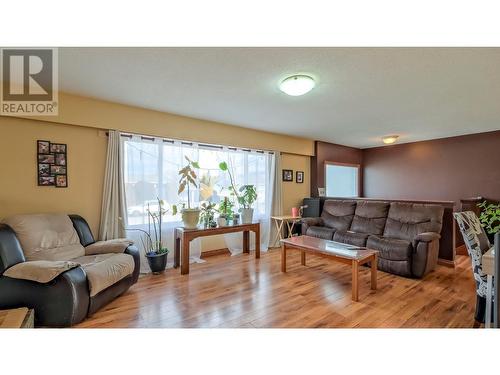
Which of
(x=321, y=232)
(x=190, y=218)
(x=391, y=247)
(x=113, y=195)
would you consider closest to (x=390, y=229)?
(x=391, y=247)

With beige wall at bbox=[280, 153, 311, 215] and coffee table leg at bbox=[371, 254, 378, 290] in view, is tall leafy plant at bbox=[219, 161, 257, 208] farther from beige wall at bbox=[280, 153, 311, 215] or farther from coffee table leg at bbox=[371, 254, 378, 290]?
coffee table leg at bbox=[371, 254, 378, 290]

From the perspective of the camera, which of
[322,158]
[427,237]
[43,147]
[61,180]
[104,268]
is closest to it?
[104,268]

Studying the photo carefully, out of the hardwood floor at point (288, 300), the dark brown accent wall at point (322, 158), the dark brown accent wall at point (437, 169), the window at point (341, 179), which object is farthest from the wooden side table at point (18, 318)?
the dark brown accent wall at point (437, 169)

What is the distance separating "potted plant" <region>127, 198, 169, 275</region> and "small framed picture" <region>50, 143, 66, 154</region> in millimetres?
1273

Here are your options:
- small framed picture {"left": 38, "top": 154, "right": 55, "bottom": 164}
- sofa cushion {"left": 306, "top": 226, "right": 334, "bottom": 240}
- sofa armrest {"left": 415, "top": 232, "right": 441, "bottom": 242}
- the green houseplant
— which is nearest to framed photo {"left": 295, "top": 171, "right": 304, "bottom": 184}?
sofa cushion {"left": 306, "top": 226, "right": 334, "bottom": 240}

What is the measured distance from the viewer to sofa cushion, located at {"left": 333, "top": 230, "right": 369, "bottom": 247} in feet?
11.6

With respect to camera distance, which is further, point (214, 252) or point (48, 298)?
point (214, 252)

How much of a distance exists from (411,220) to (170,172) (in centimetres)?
390

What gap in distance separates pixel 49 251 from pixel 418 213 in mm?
4874

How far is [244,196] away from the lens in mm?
4141

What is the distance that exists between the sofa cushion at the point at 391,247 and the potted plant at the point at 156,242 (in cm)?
305

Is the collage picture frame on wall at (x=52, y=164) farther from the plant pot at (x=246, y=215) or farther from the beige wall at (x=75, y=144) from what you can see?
the plant pot at (x=246, y=215)

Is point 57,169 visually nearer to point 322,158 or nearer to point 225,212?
point 225,212
